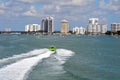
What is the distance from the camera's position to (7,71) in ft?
101

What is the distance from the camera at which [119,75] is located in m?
33.1

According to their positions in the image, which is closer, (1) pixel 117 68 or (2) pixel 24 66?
(2) pixel 24 66

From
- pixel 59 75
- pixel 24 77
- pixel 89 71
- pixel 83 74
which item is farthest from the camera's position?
pixel 89 71

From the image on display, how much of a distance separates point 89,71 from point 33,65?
18.2 ft

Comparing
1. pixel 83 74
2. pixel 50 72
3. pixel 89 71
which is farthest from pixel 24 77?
pixel 89 71

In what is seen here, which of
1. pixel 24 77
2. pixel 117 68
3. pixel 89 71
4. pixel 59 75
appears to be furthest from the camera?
pixel 117 68

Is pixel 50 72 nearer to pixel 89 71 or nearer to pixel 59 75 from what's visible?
pixel 59 75

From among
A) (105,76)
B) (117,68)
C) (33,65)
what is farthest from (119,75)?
(33,65)

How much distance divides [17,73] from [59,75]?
3.44m

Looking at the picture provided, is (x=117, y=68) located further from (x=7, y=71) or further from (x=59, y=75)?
(x=7, y=71)

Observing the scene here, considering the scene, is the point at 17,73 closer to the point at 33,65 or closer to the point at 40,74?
the point at 40,74

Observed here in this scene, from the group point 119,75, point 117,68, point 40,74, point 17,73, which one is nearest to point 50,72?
point 40,74

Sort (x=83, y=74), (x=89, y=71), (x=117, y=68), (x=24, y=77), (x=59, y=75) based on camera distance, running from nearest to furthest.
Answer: (x=24, y=77)
(x=59, y=75)
(x=83, y=74)
(x=89, y=71)
(x=117, y=68)

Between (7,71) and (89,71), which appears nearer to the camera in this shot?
(7,71)
